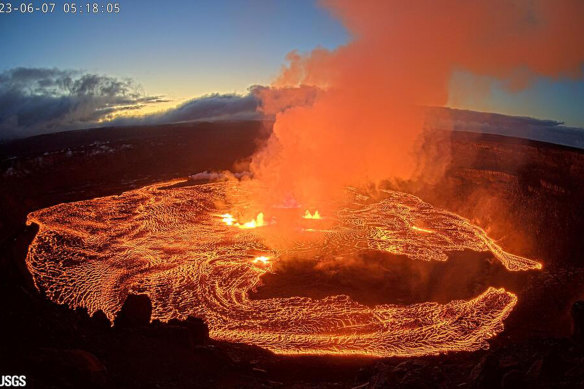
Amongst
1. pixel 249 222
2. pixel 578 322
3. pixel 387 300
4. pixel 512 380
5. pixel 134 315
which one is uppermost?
pixel 249 222

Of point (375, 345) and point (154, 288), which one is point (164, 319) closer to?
point (154, 288)

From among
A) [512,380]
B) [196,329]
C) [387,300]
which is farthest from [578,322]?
[196,329]

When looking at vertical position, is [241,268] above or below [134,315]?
above

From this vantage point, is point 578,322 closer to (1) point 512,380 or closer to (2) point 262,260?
(1) point 512,380

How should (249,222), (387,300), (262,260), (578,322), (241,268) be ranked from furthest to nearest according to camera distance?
(249,222), (262,260), (241,268), (387,300), (578,322)

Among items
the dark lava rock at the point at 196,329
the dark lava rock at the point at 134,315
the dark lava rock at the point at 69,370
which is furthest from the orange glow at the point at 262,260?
the dark lava rock at the point at 69,370

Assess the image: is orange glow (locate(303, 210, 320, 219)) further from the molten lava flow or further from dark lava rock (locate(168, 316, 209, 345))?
dark lava rock (locate(168, 316, 209, 345))

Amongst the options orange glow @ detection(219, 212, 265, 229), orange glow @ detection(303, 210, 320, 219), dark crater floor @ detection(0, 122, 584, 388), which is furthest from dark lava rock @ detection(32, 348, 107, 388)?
orange glow @ detection(303, 210, 320, 219)
